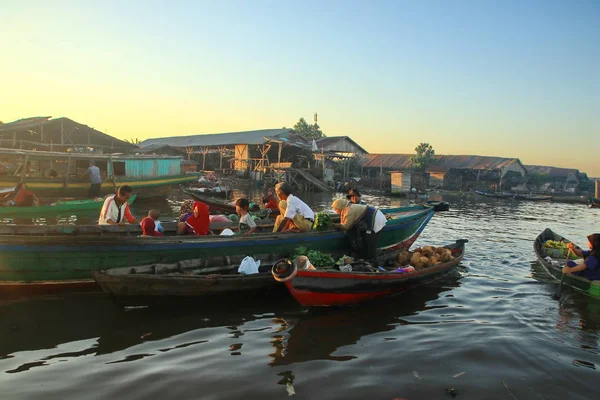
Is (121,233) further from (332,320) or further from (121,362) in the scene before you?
(332,320)

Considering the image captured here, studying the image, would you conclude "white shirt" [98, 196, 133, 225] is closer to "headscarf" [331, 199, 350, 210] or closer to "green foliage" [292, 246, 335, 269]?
"green foliage" [292, 246, 335, 269]

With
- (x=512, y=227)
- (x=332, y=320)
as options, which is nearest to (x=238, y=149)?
(x=512, y=227)

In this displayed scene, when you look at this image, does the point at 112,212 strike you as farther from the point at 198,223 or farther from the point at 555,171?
the point at 555,171

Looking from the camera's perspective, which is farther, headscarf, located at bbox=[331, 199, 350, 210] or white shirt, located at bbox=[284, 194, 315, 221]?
headscarf, located at bbox=[331, 199, 350, 210]

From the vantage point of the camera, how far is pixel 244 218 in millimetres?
7785

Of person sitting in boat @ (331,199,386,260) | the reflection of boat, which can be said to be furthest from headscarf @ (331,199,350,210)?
the reflection of boat

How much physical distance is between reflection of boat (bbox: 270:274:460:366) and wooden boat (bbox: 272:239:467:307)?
178 mm

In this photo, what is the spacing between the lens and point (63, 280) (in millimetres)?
6367

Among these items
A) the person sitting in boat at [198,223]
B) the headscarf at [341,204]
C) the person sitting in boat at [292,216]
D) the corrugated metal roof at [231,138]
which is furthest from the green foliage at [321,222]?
the corrugated metal roof at [231,138]

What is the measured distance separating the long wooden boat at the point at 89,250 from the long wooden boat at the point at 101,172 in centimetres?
1027

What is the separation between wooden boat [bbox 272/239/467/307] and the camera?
18.9 ft

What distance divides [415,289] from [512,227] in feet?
40.6

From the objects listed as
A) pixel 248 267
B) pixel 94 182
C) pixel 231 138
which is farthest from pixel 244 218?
pixel 231 138

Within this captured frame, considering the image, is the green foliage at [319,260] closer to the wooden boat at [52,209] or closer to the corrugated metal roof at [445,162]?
the wooden boat at [52,209]
